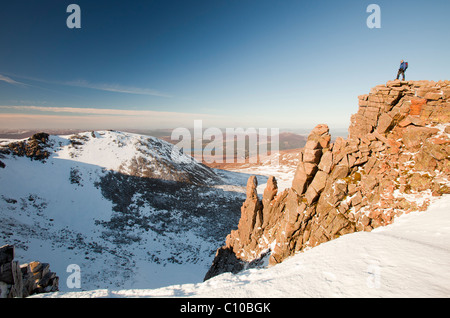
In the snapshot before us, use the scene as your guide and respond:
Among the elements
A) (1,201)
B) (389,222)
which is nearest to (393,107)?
(389,222)

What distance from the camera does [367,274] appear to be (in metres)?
5.73

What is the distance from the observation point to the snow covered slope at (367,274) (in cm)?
511

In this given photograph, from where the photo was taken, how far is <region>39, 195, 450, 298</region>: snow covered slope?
5109 mm

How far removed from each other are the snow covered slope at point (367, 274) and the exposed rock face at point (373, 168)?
8.20ft

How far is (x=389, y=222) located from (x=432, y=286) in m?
6.34

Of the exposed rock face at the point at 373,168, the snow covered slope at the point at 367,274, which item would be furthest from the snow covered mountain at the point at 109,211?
the snow covered slope at the point at 367,274

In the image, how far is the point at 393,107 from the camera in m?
12.5

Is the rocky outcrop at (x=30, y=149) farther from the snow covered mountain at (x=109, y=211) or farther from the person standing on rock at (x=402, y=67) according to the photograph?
the person standing on rock at (x=402, y=67)

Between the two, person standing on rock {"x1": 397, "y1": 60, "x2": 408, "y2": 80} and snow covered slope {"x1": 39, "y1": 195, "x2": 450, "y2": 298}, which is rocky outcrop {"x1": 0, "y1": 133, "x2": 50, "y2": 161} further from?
person standing on rock {"x1": 397, "y1": 60, "x2": 408, "y2": 80}

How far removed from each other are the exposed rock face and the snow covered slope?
2501mm

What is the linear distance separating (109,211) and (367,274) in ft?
129

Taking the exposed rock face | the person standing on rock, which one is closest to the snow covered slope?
the exposed rock face
